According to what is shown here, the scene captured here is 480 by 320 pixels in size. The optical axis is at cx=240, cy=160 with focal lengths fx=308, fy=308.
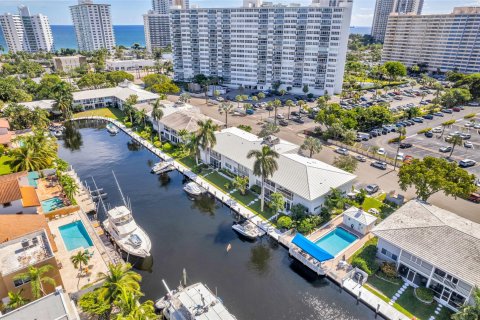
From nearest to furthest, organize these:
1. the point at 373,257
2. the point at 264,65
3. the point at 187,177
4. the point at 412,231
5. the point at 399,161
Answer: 1. the point at 412,231
2. the point at 373,257
3. the point at 187,177
4. the point at 399,161
5. the point at 264,65

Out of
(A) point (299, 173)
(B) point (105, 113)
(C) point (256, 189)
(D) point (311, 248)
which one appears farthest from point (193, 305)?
(B) point (105, 113)

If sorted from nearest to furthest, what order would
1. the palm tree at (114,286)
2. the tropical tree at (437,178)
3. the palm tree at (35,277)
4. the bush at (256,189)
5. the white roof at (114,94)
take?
the palm tree at (114,286) → the palm tree at (35,277) → the tropical tree at (437,178) → the bush at (256,189) → the white roof at (114,94)

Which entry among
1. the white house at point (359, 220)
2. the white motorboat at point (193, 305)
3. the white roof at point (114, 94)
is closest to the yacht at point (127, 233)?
the white motorboat at point (193, 305)

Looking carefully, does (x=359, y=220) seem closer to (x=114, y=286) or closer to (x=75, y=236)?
(x=114, y=286)

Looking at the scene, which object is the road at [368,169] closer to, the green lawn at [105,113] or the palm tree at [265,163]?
the palm tree at [265,163]

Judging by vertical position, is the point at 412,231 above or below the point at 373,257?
above

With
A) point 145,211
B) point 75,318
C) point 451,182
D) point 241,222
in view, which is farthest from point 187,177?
point 451,182

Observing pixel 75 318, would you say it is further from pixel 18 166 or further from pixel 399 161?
pixel 399 161
